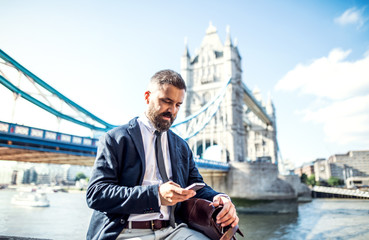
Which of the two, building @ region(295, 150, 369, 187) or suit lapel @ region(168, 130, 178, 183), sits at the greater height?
building @ region(295, 150, 369, 187)

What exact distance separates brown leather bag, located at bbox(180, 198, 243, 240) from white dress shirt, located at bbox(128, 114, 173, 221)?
0.39 feet

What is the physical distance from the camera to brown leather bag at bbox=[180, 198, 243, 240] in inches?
44.8

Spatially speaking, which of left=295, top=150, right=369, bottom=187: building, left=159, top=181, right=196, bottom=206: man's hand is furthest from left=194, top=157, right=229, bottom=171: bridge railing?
left=295, top=150, right=369, bottom=187: building

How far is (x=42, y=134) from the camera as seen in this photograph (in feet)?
27.9

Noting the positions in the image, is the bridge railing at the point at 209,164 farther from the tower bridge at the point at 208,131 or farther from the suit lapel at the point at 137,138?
the suit lapel at the point at 137,138

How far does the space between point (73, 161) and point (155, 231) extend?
450 inches

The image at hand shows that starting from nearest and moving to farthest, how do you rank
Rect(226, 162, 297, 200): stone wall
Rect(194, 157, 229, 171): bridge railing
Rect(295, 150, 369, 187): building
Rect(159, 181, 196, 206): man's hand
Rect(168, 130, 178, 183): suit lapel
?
Rect(159, 181, 196, 206): man's hand
Rect(168, 130, 178, 183): suit lapel
Rect(194, 157, 229, 171): bridge railing
Rect(226, 162, 297, 200): stone wall
Rect(295, 150, 369, 187): building

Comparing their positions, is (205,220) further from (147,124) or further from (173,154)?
(147,124)

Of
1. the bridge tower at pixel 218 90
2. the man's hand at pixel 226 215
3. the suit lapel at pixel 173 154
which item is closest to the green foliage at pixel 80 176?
the bridge tower at pixel 218 90

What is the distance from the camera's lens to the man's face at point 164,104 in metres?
1.30

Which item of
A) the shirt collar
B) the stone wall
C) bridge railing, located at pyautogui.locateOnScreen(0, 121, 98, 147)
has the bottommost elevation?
the stone wall

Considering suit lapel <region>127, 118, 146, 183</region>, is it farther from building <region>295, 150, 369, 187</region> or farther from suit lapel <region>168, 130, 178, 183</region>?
building <region>295, 150, 369, 187</region>

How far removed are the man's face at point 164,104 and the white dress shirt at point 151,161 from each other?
66 millimetres

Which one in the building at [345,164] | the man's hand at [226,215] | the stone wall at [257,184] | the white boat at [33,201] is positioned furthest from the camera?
the building at [345,164]
